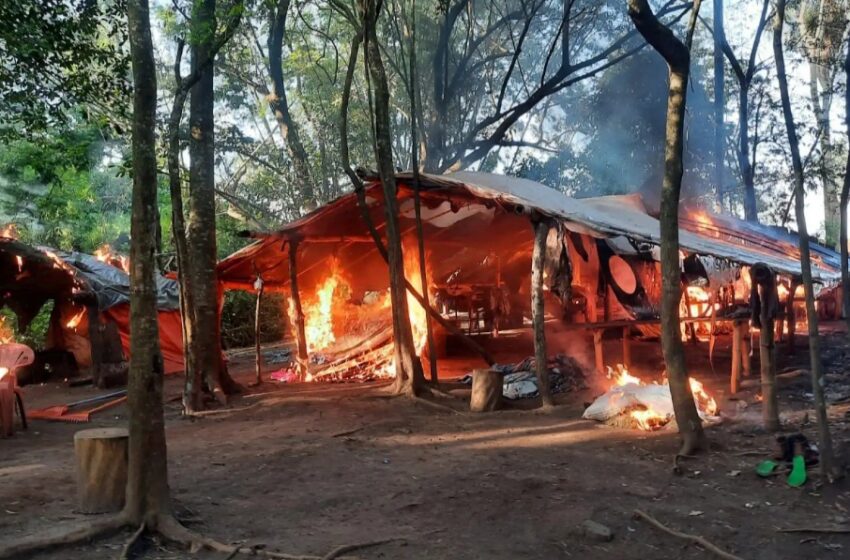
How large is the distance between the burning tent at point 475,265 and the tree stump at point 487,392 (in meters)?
1.63

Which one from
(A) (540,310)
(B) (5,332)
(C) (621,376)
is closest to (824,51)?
(C) (621,376)

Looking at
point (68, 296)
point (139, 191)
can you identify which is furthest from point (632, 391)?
point (68, 296)

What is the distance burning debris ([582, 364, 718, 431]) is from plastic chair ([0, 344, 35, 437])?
7.44 m

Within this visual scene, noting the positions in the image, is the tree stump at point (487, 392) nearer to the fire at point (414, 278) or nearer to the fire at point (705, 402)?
the fire at point (705, 402)

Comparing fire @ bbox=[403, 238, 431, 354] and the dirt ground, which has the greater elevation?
fire @ bbox=[403, 238, 431, 354]

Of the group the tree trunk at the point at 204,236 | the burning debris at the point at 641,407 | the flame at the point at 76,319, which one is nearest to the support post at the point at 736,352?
the burning debris at the point at 641,407

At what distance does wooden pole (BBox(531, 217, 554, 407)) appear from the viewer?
941 centimetres

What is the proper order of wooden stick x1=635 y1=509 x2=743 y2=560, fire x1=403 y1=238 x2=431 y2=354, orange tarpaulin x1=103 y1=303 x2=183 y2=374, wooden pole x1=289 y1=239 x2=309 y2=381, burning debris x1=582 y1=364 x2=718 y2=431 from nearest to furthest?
wooden stick x1=635 y1=509 x2=743 y2=560
burning debris x1=582 y1=364 x2=718 y2=431
wooden pole x1=289 y1=239 x2=309 y2=381
fire x1=403 y1=238 x2=431 y2=354
orange tarpaulin x1=103 y1=303 x2=183 y2=374

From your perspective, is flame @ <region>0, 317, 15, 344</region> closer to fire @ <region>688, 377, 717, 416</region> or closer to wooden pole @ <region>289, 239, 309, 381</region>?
wooden pole @ <region>289, 239, 309, 381</region>

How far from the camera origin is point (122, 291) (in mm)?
14758

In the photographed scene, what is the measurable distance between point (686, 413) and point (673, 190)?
219 cm

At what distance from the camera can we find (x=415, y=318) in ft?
46.9

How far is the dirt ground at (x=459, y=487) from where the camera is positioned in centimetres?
473

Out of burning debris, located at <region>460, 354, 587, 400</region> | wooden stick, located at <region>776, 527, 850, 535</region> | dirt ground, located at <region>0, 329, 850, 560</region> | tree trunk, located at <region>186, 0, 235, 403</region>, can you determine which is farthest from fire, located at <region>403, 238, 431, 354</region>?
wooden stick, located at <region>776, 527, 850, 535</region>
